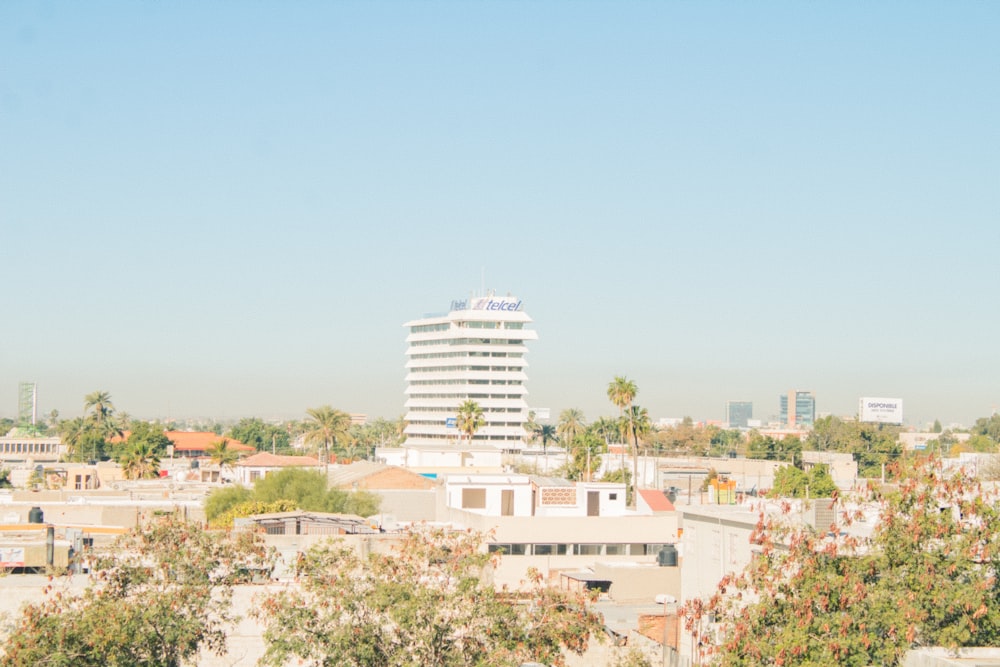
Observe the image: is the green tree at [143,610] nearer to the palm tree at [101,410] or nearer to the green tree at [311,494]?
the green tree at [311,494]

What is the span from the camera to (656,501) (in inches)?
3319

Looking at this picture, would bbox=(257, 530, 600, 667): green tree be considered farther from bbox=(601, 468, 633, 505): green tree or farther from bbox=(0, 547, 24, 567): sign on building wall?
bbox=(601, 468, 633, 505): green tree

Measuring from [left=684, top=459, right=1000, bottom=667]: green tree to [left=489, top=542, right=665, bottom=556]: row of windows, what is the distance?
30946 millimetres

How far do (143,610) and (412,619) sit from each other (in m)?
6.26

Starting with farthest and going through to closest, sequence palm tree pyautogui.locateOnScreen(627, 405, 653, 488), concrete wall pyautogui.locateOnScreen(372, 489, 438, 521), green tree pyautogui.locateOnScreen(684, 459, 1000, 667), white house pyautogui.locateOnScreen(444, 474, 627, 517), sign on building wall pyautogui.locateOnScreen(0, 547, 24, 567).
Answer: palm tree pyautogui.locateOnScreen(627, 405, 653, 488), concrete wall pyautogui.locateOnScreen(372, 489, 438, 521), white house pyautogui.locateOnScreen(444, 474, 627, 517), sign on building wall pyautogui.locateOnScreen(0, 547, 24, 567), green tree pyautogui.locateOnScreen(684, 459, 1000, 667)

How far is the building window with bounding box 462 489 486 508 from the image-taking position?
71312 mm

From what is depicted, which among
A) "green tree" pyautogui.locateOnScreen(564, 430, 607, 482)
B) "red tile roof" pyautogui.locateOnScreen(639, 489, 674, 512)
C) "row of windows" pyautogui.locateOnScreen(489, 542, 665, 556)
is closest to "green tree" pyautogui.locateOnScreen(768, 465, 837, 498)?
"red tile roof" pyautogui.locateOnScreen(639, 489, 674, 512)

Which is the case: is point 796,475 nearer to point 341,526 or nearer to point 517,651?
point 341,526

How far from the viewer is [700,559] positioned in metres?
46.6

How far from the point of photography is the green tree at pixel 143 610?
25.5 m

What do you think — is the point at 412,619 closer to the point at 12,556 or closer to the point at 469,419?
the point at 12,556

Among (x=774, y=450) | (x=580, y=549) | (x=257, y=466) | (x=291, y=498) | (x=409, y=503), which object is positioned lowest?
(x=580, y=549)

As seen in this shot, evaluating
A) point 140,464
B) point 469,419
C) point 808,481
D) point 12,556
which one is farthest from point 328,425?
point 12,556

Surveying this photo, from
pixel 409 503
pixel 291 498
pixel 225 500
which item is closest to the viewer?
pixel 291 498
